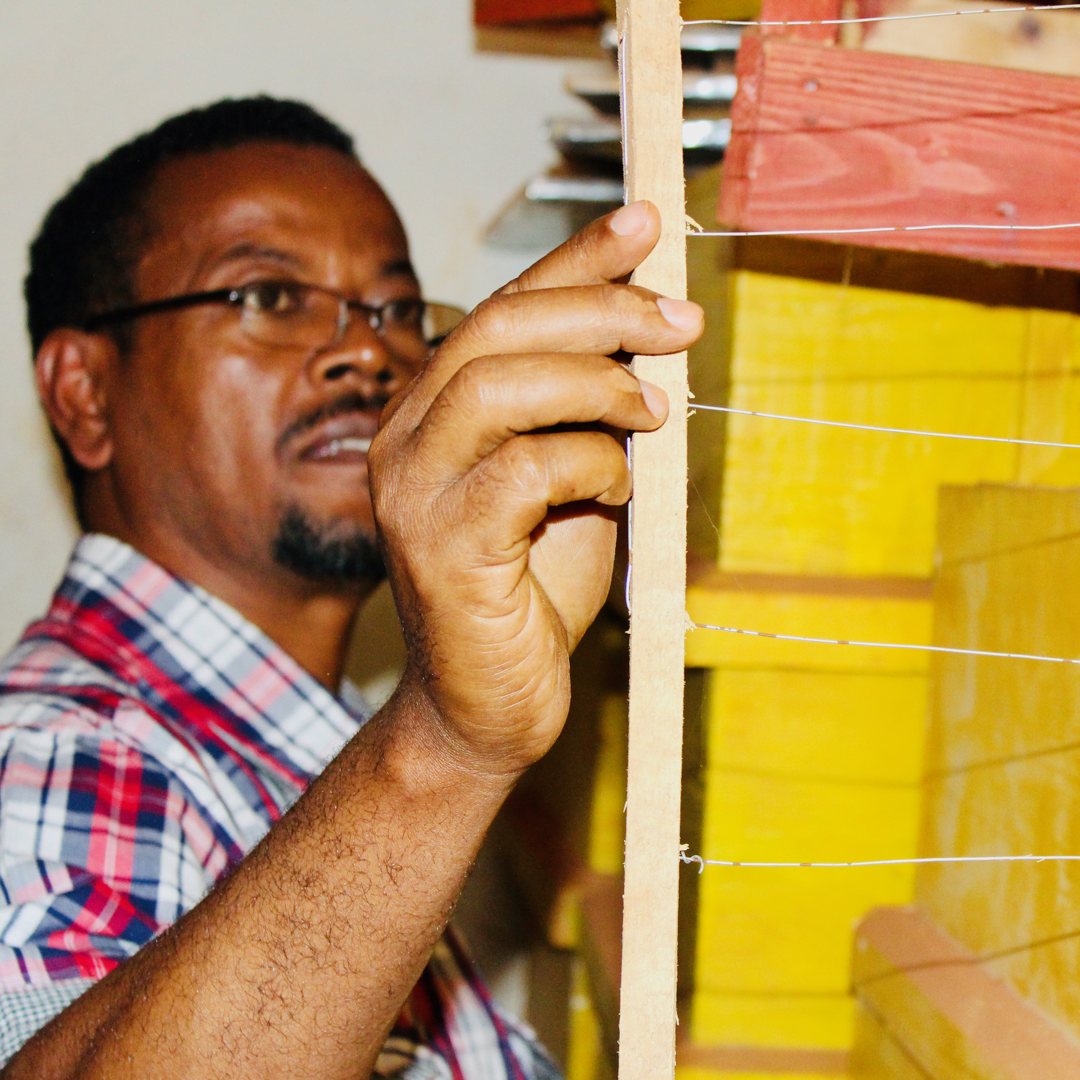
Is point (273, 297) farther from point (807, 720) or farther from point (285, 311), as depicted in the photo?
point (807, 720)

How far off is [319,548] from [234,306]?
0.24 metres

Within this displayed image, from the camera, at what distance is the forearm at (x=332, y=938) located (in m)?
0.54

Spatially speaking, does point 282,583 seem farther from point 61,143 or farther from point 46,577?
point 61,143

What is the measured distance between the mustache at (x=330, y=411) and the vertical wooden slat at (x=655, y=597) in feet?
2.28

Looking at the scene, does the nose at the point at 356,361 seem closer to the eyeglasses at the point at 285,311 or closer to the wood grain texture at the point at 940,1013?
the eyeglasses at the point at 285,311

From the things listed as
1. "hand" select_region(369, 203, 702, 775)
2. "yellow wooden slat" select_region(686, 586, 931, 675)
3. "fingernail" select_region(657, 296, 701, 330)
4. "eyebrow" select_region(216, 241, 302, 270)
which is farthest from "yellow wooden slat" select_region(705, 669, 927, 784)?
"eyebrow" select_region(216, 241, 302, 270)

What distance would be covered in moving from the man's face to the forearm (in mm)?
605

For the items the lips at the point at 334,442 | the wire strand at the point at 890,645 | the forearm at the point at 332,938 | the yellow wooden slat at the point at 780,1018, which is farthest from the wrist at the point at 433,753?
the lips at the point at 334,442

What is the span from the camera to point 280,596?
1182mm

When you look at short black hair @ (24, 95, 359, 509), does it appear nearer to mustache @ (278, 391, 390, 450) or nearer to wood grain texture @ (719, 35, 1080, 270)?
mustache @ (278, 391, 390, 450)

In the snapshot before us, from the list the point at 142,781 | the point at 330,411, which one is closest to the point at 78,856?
the point at 142,781

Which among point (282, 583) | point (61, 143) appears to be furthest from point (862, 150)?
point (61, 143)

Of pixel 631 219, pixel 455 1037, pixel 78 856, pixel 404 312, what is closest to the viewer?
pixel 631 219

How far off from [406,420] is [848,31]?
0.37 m
